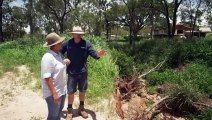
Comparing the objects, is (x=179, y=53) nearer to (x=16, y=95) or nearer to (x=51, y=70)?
(x=16, y=95)

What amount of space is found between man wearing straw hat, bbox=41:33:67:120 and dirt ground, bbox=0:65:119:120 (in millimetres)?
2037

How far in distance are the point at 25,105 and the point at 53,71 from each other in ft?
13.0

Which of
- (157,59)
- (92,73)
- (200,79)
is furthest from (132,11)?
(92,73)

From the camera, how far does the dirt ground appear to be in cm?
835

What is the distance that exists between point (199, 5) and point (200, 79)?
31.0 meters

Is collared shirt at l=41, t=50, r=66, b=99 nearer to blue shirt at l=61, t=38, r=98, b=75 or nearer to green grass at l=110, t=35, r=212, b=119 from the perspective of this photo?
blue shirt at l=61, t=38, r=98, b=75

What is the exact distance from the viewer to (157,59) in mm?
19000

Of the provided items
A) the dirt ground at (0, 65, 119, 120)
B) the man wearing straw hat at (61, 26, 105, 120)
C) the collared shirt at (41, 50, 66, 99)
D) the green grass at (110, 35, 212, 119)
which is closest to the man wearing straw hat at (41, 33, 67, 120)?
the collared shirt at (41, 50, 66, 99)

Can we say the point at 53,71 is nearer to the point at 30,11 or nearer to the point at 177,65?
the point at 177,65

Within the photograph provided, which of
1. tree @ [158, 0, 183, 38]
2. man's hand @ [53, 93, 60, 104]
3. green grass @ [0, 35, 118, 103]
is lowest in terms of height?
green grass @ [0, 35, 118, 103]

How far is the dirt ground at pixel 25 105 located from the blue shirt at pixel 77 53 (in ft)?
Answer: 3.97

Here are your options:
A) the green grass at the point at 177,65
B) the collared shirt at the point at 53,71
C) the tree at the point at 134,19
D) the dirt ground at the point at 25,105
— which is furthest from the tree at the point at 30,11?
the collared shirt at the point at 53,71

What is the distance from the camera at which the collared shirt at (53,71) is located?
564cm

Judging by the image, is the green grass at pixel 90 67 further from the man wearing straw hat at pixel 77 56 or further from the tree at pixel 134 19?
the tree at pixel 134 19
